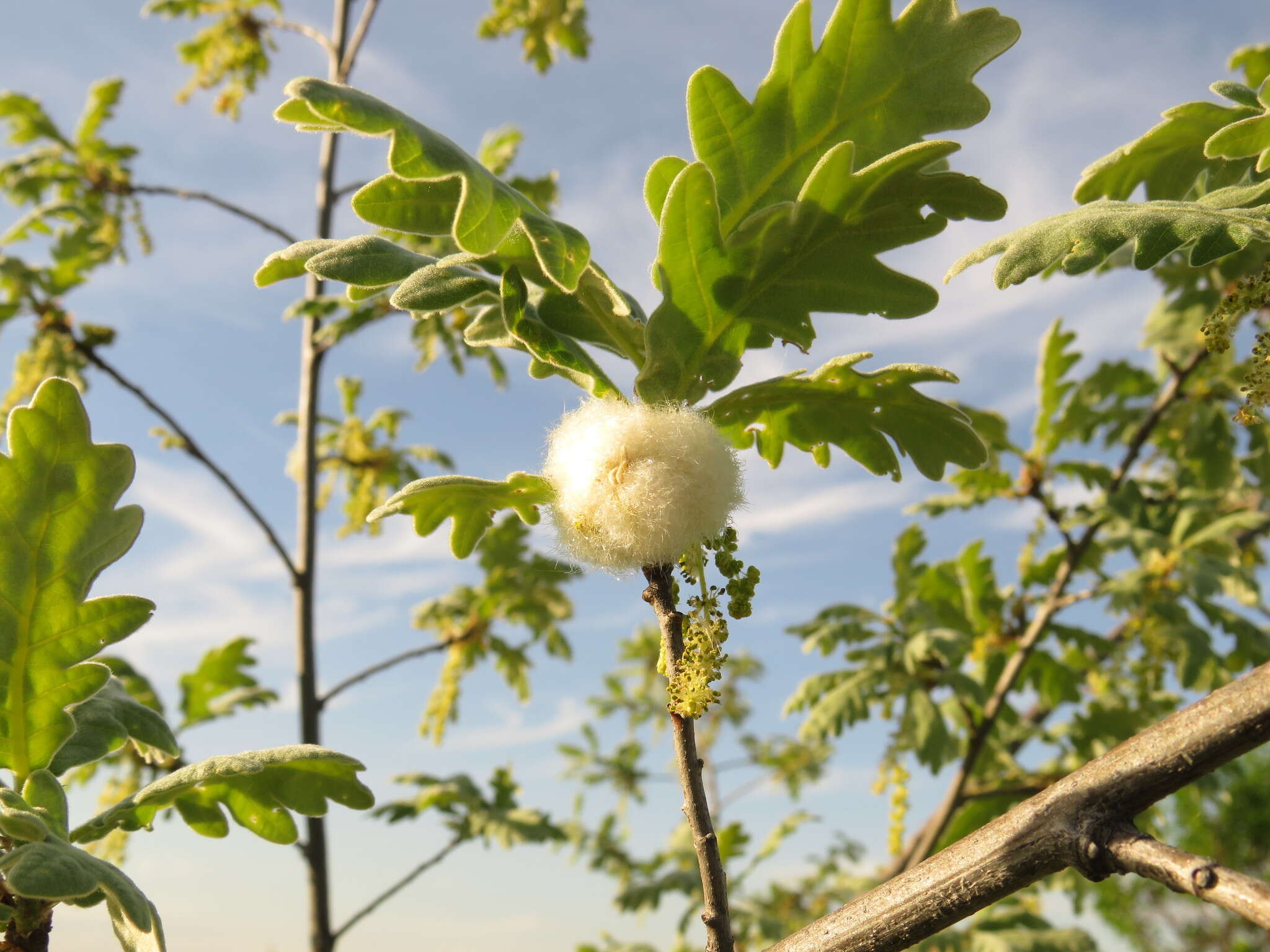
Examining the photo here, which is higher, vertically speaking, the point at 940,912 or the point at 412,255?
the point at 412,255

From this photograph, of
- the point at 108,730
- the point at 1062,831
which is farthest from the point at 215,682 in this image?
the point at 1062,831

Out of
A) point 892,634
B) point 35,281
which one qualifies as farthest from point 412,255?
point 35,281

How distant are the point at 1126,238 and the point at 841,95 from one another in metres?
0.47

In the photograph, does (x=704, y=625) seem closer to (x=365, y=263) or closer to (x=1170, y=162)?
(x=365, y=263)

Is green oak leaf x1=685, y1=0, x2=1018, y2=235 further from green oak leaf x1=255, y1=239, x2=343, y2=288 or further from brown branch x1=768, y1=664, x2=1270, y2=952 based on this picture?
brown branch x1=768, y1=664, x2=1270, y2=952

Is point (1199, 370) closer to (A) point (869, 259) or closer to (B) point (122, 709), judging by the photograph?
(A) point (869, 259)

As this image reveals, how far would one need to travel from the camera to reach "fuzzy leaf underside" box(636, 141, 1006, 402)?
1.34 metres

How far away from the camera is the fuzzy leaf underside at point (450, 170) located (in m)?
1.20

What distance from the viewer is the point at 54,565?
144 centimetres

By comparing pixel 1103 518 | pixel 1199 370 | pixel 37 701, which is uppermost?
pixel 1199 370

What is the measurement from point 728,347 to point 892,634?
9.07ft

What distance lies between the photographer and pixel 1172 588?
13.3ft

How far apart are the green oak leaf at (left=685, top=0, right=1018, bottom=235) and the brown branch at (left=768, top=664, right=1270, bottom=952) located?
91 cm

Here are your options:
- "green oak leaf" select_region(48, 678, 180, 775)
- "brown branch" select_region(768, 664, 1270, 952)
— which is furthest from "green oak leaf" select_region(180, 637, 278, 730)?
"brown branch" select_region(768, 664, 1270, 952)
